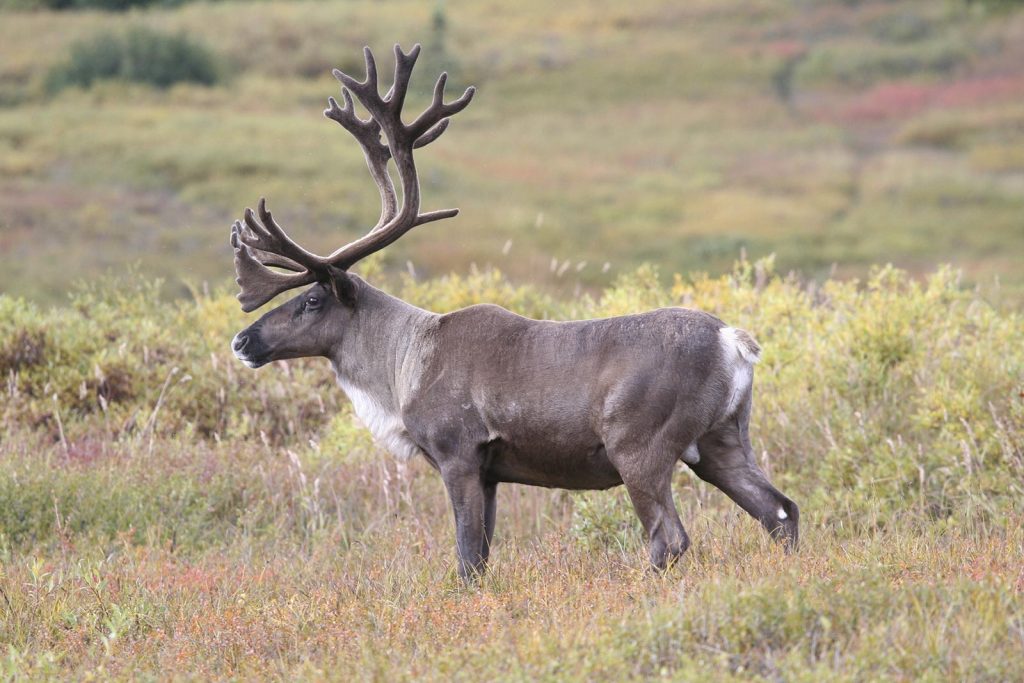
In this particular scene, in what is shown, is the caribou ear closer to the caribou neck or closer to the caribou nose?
the caribou neck

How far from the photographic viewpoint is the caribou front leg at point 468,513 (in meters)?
7.25

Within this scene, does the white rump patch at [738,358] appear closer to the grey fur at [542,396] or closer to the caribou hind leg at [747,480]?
the grey fur at [542,396]

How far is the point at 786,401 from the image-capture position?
10188 mm

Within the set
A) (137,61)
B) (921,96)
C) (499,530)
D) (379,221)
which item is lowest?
(921,96)

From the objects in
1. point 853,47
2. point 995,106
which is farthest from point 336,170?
point 853,47

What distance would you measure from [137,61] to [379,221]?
4596 centimetres

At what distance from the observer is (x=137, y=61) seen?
167ft

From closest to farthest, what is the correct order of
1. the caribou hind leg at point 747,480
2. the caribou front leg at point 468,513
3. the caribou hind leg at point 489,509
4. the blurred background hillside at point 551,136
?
the caribou hind leg at point 747,480
the caribou front leg at point 468,513
the caribou hind leg at point 489,509
the blurred background hillside at point 551,136

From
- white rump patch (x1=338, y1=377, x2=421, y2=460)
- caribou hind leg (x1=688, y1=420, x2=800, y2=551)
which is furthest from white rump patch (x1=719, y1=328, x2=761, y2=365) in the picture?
white rump patch (x1=338, y1=377, x2=421, y2=460)

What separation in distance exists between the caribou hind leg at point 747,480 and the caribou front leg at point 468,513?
3.87 ft

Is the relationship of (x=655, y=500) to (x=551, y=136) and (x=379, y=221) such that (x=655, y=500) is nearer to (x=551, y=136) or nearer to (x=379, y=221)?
(x=379, y=221)

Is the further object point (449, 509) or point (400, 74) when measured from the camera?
point (449, 509)

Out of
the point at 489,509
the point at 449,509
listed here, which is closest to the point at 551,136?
the point at 449,509

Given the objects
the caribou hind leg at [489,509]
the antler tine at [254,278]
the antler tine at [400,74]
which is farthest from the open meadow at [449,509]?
the antler tine at [400,74]
